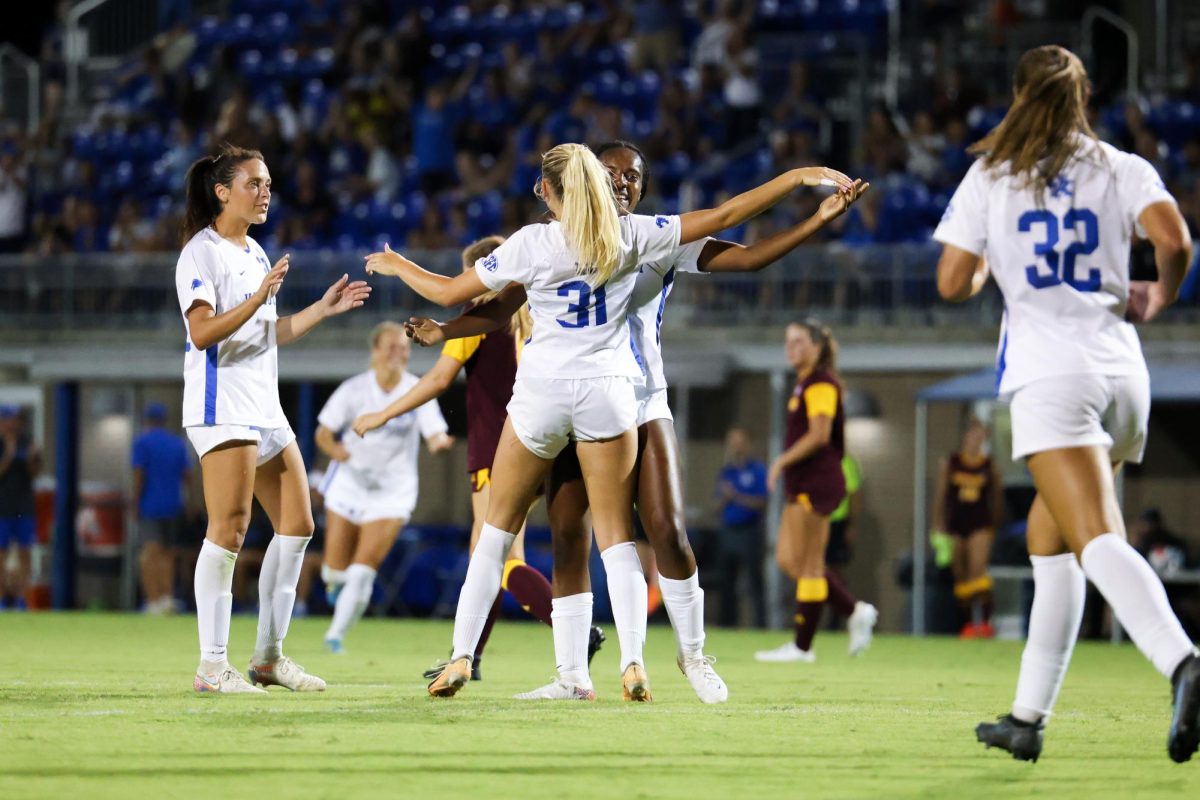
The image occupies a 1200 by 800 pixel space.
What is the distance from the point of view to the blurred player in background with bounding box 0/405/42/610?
1916 centimetres

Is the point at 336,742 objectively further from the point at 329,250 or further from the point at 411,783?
the point at 329,250

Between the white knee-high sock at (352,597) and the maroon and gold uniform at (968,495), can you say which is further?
the maroon and gold uniform at (968,495)

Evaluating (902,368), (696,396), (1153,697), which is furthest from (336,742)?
(696,396)

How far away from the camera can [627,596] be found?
7297 millimetres

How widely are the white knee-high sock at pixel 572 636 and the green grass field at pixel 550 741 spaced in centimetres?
34

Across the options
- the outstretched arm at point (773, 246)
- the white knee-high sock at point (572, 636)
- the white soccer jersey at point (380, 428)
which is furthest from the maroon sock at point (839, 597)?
the outstretched arm at point (773, 246)

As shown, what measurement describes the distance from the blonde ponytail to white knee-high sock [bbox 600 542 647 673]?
1104 mm

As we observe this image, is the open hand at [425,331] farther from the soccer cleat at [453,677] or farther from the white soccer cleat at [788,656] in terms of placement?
the white soccer cleat at [788,656]

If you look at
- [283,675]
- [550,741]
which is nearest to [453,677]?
[283,675]

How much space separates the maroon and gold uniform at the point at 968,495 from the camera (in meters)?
17.2

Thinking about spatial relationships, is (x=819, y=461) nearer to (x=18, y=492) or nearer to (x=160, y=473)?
(x=160, y=473)

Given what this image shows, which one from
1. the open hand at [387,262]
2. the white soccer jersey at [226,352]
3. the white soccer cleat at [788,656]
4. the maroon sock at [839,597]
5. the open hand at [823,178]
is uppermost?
the open hand at [823,178]

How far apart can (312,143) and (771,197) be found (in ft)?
56.6

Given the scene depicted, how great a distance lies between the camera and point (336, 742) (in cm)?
586
